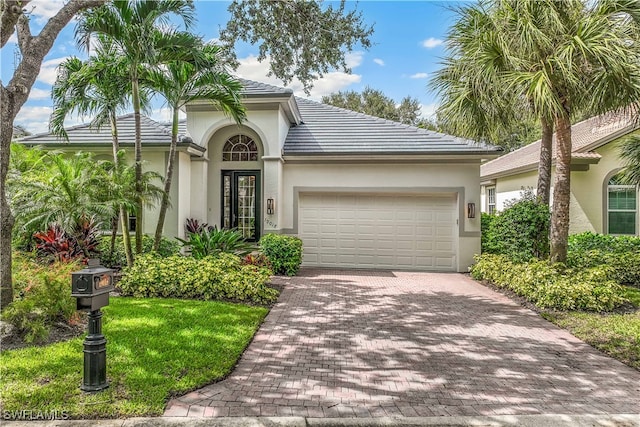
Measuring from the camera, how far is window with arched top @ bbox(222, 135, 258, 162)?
12797mm

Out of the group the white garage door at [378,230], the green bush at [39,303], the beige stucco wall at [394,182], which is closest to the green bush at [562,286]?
the beige stucco wall at [394,182]

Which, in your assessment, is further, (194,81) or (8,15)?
(194,81)

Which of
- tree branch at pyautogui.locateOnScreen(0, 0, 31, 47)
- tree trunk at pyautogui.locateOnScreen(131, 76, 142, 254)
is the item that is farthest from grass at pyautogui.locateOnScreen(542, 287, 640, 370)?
tree branch at pyautogui.locateOnScreen(0, 0, 31, 47)

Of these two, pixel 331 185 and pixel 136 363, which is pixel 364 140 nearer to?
pixel 331 185

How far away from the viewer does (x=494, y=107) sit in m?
9.27

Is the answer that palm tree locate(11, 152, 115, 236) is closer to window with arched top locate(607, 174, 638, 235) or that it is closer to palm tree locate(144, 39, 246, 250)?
palm tree locate(144, 39, 246, 250)

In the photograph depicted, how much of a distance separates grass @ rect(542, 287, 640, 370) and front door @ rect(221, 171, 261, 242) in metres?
8.91

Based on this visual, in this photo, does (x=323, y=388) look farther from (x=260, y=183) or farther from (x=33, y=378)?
(x=260, y=183)

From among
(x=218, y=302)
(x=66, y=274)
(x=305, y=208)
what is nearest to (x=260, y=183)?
(x=305, y=208)

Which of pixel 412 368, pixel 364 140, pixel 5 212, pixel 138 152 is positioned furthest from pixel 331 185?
pixel 5 212

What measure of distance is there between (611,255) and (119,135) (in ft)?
49.6

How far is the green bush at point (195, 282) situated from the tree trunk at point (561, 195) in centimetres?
662

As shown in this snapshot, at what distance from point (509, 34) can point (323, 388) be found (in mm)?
7975

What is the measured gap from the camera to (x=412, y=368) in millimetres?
4652
